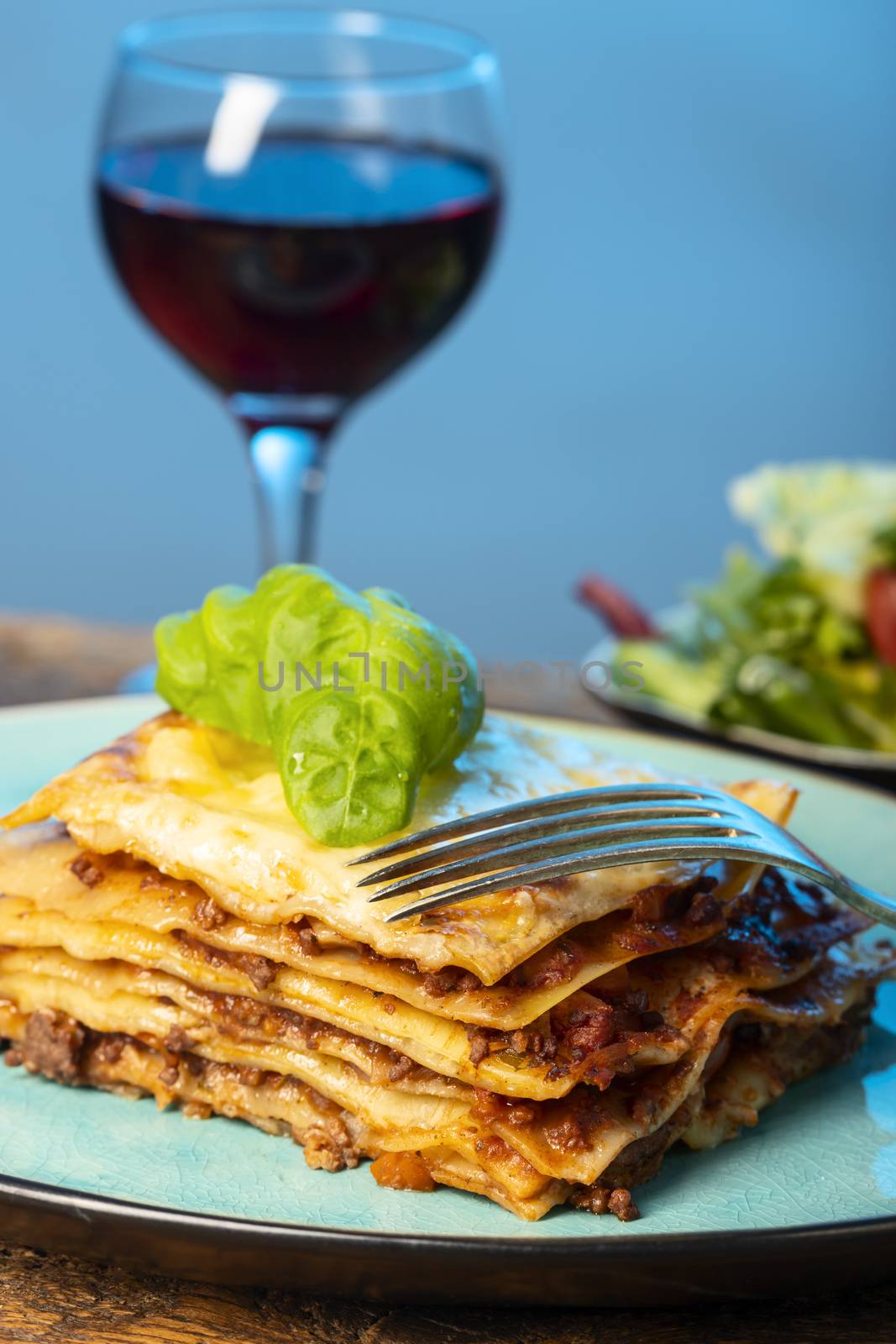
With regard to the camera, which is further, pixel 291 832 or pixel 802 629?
pixel 802 629

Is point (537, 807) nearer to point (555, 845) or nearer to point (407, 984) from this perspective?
point (555, 845)

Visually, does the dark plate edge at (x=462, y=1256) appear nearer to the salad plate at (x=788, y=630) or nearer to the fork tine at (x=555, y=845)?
the fork tine at (x=555, y=845)

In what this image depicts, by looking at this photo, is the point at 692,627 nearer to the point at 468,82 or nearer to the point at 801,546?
the point at 801,546

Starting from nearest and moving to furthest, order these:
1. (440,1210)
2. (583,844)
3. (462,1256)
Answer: (462,1256) < (440,1210) < (583,844)

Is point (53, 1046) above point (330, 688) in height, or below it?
below

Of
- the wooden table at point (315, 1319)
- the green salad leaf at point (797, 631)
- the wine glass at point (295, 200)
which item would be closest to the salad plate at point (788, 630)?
the green salad leaf at point (797, 631)

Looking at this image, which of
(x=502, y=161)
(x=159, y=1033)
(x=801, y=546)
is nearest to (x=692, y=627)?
(x=801, y=546)

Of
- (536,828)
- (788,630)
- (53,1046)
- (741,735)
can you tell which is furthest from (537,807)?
(788,630)
